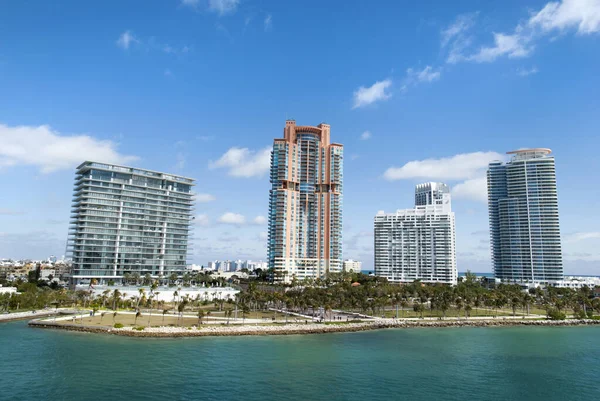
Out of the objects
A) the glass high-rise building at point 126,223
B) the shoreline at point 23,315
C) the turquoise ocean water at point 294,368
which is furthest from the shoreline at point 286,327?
the glass high-rise building at point 126,223

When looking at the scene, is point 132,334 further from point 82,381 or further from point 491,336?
point 491,336

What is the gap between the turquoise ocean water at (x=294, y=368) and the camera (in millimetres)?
53094

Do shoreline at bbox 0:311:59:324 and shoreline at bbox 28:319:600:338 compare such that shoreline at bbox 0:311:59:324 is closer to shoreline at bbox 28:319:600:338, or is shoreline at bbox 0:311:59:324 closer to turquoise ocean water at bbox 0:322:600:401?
shoreline at bbox 28:319:600:338

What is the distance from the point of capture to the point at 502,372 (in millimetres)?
65500

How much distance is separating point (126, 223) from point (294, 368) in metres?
135

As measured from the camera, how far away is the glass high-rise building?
170m

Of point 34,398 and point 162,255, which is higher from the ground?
point 162,255

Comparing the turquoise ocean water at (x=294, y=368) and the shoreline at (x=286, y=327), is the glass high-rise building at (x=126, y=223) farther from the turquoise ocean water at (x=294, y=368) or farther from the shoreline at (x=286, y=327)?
the turquoise ocean water at (x=294, y=368)

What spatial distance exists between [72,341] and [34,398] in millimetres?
→ 33005

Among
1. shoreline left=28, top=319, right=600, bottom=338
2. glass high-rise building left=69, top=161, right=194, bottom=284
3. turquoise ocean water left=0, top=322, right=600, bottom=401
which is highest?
glass high-rise building left=69, top=161, right=194, bottom=284

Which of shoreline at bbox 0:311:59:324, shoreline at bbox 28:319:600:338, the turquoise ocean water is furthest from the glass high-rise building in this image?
the turquoise ocean water

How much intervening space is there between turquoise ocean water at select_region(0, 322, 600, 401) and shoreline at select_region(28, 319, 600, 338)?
4.14m

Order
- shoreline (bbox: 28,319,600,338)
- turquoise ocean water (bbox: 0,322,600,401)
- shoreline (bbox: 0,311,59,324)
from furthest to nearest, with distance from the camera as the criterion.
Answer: shoreline (bbox: 0,311,59,324) < shoreline (bbox: 28,319,600,338) < turquoise ocean water (bbox: 0,322,600,401)

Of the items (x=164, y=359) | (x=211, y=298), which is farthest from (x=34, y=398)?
(x=211, y=298)
